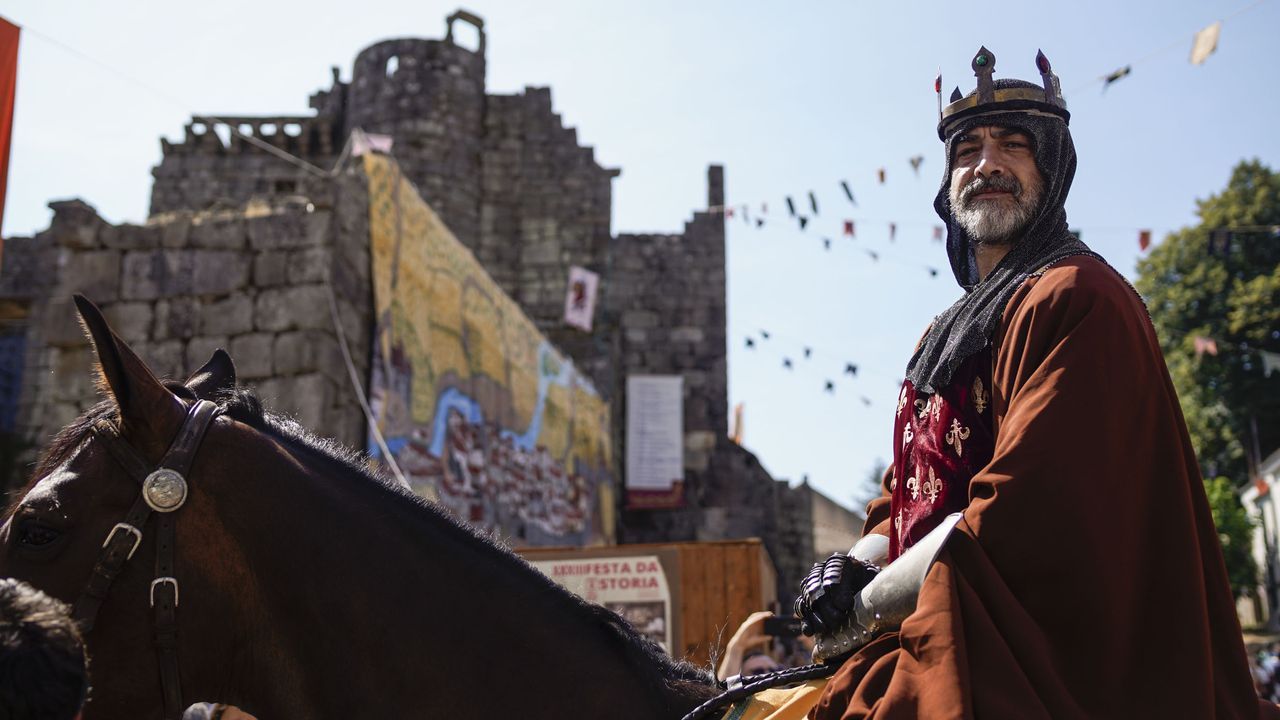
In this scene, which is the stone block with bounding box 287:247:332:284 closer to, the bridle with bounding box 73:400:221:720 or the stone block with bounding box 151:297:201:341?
the stone block with bounding box 151:297:201:341

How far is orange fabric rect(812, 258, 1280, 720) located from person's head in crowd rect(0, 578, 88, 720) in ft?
3.88

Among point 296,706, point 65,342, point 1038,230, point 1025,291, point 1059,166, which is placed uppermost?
point 65,342

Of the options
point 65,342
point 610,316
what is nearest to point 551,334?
point 610,316

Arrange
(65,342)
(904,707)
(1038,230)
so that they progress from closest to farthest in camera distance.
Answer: (904,707)
(1038,230)
(65,342)

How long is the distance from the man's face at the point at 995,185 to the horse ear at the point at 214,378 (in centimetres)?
160

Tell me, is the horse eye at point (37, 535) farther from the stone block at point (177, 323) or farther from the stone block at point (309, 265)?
the stone block at point (177, 323)

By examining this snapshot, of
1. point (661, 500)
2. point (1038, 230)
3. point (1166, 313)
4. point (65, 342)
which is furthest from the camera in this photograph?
point (1166, 313)

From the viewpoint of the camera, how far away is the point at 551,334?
2338 centimetres

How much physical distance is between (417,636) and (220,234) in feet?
22.1

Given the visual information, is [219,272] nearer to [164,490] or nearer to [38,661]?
[164,490]

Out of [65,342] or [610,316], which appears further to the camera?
[610,316]

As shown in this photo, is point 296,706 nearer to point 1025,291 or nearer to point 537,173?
point 1025,291

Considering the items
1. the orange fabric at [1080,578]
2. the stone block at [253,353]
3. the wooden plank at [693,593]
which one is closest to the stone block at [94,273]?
the stone block at [253,353]

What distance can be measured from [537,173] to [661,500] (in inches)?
288
